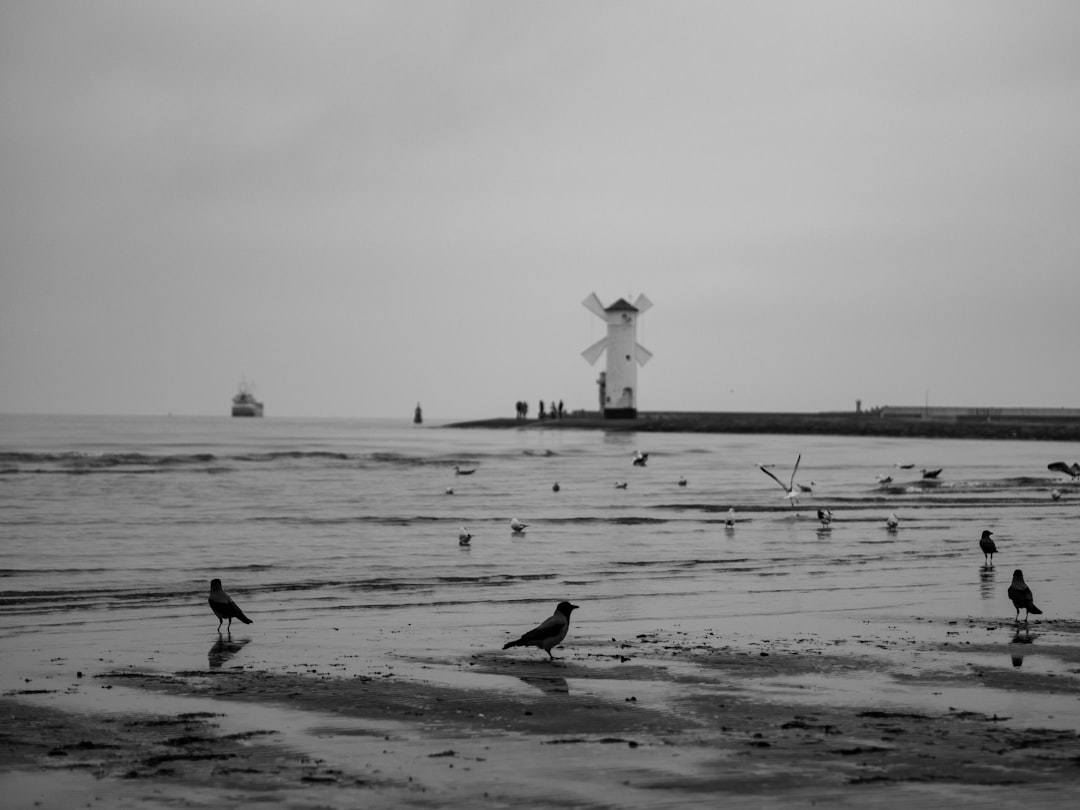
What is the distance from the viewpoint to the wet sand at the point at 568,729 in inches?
263

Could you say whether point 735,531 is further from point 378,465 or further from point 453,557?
point 378,465

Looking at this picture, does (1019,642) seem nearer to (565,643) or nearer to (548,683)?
(565,643)

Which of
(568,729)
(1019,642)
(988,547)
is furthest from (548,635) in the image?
(988,547)

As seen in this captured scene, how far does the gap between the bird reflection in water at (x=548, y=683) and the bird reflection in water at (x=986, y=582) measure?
7.24 metres

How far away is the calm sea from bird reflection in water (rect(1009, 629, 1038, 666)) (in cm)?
133

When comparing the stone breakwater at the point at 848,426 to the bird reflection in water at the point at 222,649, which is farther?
the stone breakwater at the point at 848,426

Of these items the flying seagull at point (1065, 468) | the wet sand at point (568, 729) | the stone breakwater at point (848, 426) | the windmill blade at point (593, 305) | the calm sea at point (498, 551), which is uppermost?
the windmill blade at point (593, 305)

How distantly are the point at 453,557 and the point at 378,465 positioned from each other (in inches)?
1213

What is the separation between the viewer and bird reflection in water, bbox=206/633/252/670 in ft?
35.2

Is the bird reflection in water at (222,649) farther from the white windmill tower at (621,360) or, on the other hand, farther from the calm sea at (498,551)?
the white windmill tower at (621,360)

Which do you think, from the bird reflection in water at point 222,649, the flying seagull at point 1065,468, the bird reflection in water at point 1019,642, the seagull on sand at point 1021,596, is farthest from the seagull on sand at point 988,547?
the flying seagull at point 1065,468

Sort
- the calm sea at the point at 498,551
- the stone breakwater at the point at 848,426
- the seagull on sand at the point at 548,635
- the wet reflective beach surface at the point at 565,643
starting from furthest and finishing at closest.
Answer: the stone breakwater at the point at 848,426 < the calm sea at the point at 498,551 < the seagull on sand at the point at 548,635 < the wet reflective beach surface at the point at 565,643

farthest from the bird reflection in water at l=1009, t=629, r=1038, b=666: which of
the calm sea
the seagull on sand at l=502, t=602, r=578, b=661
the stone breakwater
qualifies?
the stone breakwater

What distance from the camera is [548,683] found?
383 inches
